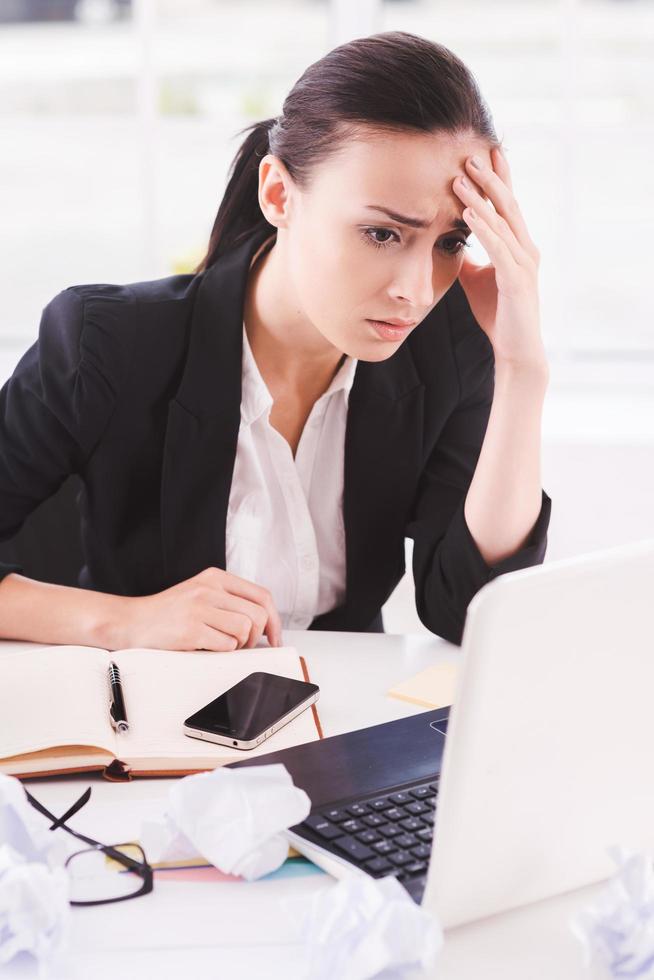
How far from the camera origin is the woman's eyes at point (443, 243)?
1281 mm

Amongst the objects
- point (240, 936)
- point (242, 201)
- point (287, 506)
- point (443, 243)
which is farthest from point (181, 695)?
point (242, 201)

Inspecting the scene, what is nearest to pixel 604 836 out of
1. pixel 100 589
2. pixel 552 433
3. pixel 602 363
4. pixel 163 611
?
pixel 163 611

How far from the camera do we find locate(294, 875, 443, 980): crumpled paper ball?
24.9 inches

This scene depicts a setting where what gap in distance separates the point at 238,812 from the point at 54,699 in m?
0.33

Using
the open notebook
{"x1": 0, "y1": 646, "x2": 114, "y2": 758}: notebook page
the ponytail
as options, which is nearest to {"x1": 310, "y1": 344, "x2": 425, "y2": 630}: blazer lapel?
the ponytail

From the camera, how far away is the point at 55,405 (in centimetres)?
141

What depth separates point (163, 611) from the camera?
125cm

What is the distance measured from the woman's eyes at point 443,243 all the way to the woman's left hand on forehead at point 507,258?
26mm

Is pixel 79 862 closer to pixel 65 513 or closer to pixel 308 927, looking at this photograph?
pixel 308 927

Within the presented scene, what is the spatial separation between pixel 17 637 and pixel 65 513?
388mm

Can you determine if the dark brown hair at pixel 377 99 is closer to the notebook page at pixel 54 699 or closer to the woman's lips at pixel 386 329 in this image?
the woman's lips at pixel 386 329

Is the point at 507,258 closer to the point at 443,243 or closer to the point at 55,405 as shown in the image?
the point at 443,243

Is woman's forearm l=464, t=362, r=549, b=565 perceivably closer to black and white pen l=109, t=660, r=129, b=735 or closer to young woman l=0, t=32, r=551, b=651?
young woman l=0, t=32, r=551, b=651

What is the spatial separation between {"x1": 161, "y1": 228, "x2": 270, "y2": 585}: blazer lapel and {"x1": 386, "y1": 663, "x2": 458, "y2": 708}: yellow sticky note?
392 millimetres
